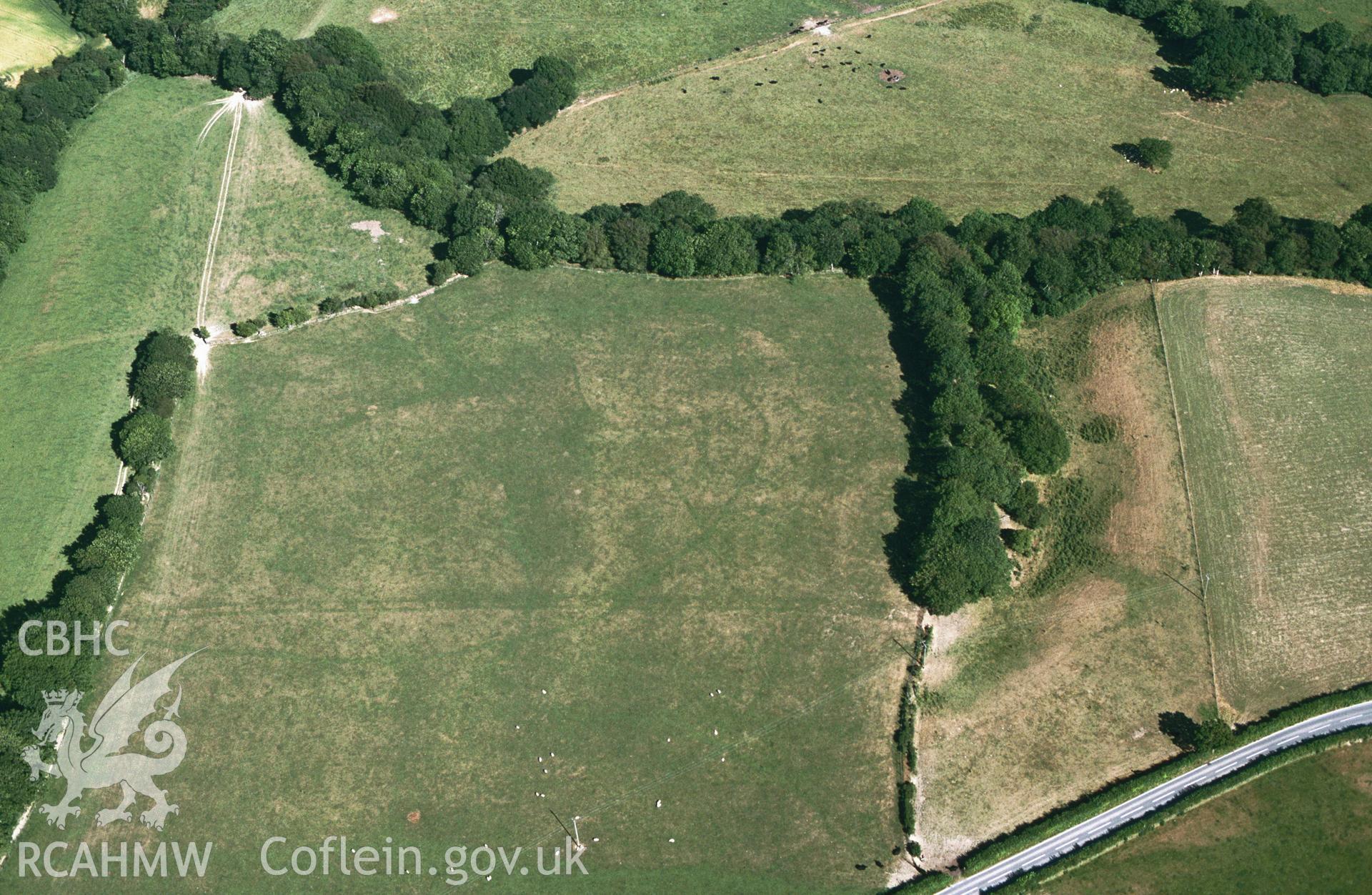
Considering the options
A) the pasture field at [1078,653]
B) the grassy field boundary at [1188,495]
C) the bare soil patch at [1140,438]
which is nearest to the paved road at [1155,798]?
the pasture field at [1078,653]

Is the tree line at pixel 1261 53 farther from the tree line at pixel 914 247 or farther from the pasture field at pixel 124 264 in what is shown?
the pasture field at pixel 124 264

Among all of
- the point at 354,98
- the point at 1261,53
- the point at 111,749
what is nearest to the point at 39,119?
the point at 354,98

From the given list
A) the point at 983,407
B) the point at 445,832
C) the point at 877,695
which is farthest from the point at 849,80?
the point at 445,832

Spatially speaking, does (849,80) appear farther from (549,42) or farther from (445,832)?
(445,832)

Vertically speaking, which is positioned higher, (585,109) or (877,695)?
(585,109)

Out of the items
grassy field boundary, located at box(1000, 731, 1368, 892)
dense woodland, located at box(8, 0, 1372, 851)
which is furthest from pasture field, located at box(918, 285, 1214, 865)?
grassy field boundary, located at box(1000, 731, 1368, 892)

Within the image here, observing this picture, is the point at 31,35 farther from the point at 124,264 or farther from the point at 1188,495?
the point at 1188,495

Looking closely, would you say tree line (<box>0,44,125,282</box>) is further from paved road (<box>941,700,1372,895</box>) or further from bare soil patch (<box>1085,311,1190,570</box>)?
bare soil patch (<box>1085,311,1190,570</box>)
